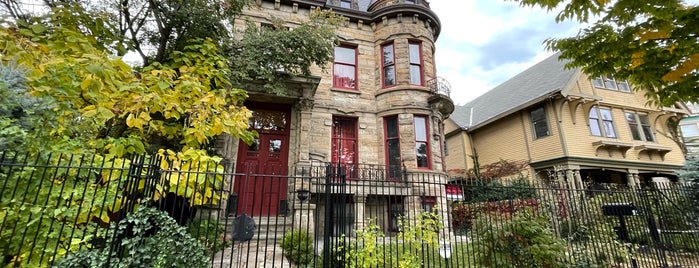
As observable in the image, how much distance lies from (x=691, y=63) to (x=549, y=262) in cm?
436

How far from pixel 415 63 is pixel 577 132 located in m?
9.48

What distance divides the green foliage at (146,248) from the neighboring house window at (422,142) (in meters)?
8.39

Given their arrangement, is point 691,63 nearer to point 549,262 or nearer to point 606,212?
point 606,212

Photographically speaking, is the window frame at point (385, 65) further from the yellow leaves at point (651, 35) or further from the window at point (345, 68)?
the yellow leaves at point (651, 35)

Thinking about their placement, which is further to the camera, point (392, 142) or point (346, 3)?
point (346, 3)

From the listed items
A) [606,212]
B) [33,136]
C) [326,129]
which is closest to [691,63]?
[606,212]

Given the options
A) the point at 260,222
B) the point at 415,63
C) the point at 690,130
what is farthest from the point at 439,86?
the point at 690,130

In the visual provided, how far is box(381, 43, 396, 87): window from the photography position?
1178 centimetres

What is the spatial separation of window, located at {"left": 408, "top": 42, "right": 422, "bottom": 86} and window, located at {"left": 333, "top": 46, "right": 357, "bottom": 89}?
232 cm

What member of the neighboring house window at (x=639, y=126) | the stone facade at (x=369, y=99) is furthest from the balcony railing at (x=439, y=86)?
the neighboring house window at (x=639, y=126)

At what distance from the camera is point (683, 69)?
5.27 metres

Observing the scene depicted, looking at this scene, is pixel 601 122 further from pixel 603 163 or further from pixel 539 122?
pixel 539 122

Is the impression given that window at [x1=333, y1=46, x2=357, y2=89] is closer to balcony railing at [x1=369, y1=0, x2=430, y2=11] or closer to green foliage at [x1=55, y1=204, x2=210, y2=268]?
balcony railing at [x1=369, y1=0, x2=430, y2=11]

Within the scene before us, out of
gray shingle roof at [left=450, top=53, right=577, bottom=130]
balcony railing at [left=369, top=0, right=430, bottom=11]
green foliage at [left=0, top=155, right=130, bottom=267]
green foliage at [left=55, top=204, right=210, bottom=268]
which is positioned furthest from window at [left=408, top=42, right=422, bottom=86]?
green foliage at [left=0, top=155, right=130, bottom=267]
